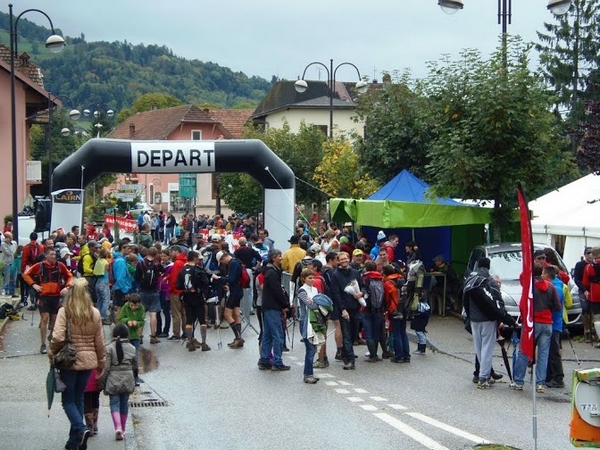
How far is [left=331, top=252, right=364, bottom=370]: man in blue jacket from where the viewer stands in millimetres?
15969

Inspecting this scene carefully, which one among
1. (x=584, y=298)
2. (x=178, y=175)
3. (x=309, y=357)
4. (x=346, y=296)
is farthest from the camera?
(x=178, y=175)

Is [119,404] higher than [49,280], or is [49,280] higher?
[49,280]

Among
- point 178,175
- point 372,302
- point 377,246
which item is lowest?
point 372,302

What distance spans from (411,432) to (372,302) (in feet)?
17.5

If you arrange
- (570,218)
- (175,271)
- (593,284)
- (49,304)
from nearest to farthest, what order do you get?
(49,304) → (593,284) → (175,271) → (570,218)

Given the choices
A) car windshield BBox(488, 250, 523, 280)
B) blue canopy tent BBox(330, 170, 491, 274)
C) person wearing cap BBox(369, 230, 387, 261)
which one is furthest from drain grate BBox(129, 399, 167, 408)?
blue canopy tent BBox(330, 170, 491, 274)

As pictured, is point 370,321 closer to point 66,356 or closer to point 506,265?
point 506,265

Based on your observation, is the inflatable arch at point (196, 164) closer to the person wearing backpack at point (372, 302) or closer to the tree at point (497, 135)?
the tree at point (497, 135)

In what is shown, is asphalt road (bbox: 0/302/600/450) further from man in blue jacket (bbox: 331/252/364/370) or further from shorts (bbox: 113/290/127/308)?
Result: shorts (bbox: 113/290/127/308)

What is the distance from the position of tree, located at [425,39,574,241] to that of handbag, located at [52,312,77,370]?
13.2m

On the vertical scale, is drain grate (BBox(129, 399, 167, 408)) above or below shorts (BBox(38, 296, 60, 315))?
below

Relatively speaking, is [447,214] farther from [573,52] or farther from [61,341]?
[573,52]

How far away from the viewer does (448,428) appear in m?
11.4

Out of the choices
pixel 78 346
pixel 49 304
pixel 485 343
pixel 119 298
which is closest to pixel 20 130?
pixel 119 298
